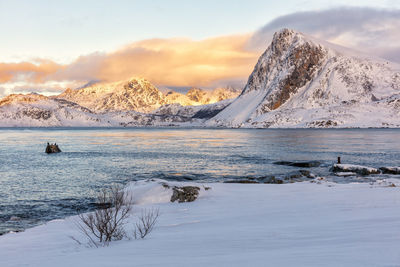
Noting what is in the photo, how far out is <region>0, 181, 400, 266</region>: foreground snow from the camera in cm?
645

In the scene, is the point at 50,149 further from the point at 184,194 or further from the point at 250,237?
the point at 250,237

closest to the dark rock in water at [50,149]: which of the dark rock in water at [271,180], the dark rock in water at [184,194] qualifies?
the dark rock in water at [271,180]

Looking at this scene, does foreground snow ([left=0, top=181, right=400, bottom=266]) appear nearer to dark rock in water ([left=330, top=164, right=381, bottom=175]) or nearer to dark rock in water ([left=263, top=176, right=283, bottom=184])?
dark rock in water ([left=263, top=176, right=283, bottom=184])

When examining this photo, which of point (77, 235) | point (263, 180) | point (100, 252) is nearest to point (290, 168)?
point (263, 180)

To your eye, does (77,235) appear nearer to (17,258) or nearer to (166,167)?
(17,258)

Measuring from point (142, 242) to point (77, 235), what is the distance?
157 inches

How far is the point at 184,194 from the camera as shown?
1891 cm

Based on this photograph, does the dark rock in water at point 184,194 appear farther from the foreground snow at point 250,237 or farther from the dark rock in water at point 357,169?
the dark rock in water at point 357,169

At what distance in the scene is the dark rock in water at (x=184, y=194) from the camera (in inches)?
738

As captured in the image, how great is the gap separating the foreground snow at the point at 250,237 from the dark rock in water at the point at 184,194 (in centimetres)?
84

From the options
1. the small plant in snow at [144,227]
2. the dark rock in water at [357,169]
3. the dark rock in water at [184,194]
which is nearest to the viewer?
the small plant in snow at [144,227]

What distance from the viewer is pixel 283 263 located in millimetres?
5859

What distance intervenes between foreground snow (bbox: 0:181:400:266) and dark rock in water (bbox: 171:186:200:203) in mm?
840

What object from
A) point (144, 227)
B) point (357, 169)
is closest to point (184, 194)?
point (144, 227)
